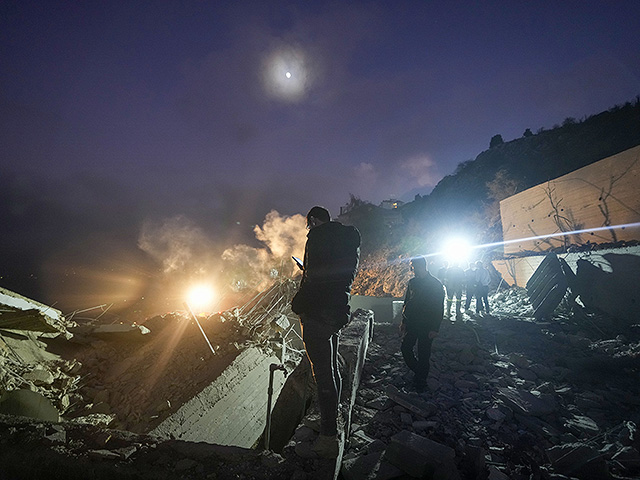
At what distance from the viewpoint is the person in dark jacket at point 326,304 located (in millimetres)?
2029

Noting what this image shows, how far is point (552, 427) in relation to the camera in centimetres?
279

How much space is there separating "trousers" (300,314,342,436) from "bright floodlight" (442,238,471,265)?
19.3 metres

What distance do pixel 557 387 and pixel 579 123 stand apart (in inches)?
1461

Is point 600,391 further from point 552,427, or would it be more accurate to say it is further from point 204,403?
point 204,403

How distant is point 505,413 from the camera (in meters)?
3.04

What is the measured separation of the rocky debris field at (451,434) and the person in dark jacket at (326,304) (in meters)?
0.38

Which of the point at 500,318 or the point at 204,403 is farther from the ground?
the point at 500,318

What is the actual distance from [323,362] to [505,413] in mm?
2685

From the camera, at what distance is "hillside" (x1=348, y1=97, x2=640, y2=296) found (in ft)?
78.2

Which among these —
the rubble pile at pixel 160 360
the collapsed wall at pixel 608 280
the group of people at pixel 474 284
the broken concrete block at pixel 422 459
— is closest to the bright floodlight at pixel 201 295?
the rubble pile at pixel 160 360

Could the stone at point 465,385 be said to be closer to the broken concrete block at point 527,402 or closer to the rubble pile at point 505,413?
the rubble pile at point 505,413

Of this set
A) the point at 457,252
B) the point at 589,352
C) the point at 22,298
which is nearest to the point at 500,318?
the point at 589,352

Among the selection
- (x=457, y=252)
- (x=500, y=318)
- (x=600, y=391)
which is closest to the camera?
(x=600, y=391)

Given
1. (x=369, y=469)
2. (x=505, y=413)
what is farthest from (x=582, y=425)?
(x=369, y=469)
